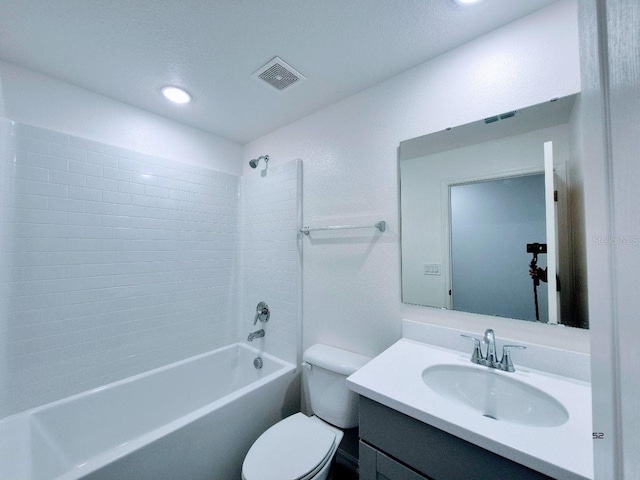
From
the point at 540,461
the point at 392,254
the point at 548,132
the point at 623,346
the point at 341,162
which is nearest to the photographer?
the point at 623,346

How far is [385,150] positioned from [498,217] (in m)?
0.70

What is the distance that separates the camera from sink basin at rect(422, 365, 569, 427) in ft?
3.04

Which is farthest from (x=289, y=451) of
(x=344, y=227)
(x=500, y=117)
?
(x=500, y=117)

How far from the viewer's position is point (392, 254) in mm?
1508

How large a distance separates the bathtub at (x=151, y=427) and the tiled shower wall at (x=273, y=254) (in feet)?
0.73

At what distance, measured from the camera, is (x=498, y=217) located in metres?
1.20

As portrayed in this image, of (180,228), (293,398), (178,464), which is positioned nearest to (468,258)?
(293,398)

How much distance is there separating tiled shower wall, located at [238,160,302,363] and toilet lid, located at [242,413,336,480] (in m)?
0.53

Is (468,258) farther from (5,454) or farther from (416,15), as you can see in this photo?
(5,454)

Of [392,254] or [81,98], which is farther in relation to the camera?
[81,98]

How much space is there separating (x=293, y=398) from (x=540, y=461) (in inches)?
62.2

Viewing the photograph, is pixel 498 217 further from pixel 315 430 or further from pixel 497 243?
pixel 315 430

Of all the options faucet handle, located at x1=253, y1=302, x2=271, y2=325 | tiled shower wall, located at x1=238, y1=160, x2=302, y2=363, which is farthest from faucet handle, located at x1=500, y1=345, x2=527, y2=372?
faucet handle, located at x1=253, y1=302, x2=271, y2=325

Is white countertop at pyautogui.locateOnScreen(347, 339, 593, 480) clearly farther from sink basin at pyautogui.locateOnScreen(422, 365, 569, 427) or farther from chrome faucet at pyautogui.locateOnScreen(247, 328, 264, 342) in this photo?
chrome faucet at pyautogui.locateOnScreen(247, 328, 264, 342)
